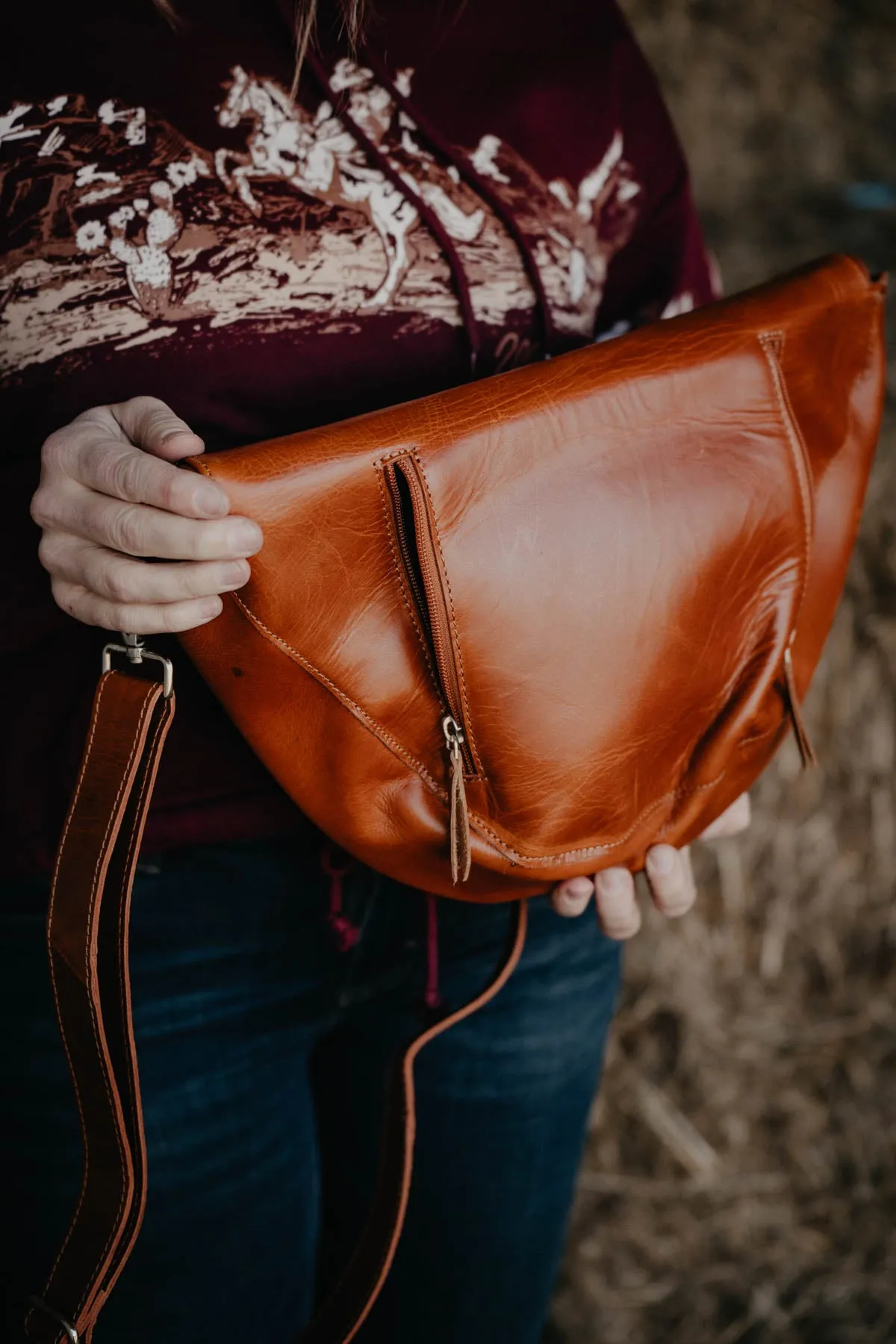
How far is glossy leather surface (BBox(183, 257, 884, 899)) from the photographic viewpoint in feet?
1.78

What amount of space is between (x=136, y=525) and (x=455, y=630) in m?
0.17

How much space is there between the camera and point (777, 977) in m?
1.47

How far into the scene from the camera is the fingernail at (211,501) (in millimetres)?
479

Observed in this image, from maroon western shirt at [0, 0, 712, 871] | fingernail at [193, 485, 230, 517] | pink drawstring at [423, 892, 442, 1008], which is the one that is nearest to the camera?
fingernail at [193, 485, 230, 517]

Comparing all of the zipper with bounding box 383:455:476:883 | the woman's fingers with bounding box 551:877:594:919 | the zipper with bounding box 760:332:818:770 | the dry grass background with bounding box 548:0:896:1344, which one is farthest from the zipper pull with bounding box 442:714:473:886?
the dry grass background with bounding box 548:0:896:1344

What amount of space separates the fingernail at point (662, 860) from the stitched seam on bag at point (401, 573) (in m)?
0.20

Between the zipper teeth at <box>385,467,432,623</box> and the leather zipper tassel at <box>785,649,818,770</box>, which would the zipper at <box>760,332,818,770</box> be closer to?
the leather zipper tassel at <box>785,649,818,770</box>

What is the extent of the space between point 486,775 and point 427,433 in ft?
0.65

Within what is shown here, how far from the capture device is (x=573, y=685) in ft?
1.93

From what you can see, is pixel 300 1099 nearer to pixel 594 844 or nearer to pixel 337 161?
pixel 594 844

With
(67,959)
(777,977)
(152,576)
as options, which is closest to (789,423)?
(152,576)

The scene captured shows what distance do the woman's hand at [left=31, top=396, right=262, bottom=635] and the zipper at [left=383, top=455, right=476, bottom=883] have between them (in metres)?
0.08

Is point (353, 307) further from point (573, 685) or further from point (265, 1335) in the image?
point (265, 1335)

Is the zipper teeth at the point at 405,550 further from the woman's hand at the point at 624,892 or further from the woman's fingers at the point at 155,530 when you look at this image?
the woman's hand at the point at 624,892
